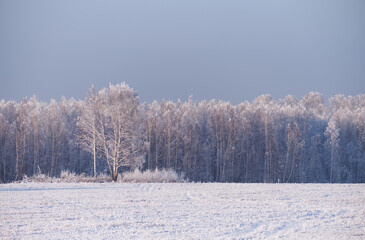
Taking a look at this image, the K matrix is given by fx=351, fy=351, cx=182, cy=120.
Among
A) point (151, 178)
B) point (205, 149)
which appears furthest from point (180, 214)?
point (205, 149)

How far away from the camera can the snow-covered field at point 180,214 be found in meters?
9.92

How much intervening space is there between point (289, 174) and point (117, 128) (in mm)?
36892

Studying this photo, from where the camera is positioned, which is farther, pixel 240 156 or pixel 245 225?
pixel 240 156

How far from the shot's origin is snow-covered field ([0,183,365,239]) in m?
9.92

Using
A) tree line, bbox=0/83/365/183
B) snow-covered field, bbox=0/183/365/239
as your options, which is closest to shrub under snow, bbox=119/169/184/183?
snow-covered field, bbox=0/183/365/239

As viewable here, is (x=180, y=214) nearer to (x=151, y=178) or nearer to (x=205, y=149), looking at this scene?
(x=151, y=178)

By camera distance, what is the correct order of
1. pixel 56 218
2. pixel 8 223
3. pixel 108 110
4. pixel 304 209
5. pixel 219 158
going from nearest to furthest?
pixel 8 223 < pixel 56 218 < pixel 304 209 < pixel 108 110 < pixel 219 158

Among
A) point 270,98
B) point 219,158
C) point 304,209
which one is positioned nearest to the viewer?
point 304,209

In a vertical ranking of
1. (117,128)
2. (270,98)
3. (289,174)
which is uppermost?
(270,98)

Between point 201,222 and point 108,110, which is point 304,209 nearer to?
point 201,222

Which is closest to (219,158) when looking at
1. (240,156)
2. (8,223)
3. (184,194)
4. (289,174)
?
(240,156)

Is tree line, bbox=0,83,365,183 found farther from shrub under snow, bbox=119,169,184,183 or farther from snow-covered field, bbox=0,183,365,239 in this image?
snow-covered field, bbox=0,183,365,239

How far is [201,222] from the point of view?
447 inches

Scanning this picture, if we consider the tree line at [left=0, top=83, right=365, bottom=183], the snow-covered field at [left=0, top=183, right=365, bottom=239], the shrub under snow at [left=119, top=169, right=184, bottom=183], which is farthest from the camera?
the tree line at [left=0, top=83, right=365, bottom=183]
